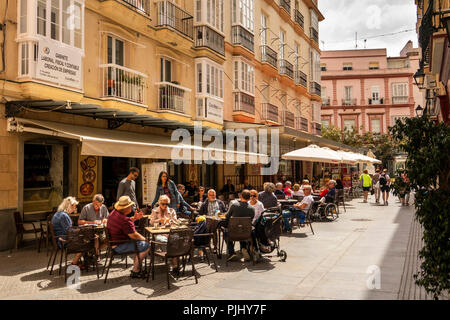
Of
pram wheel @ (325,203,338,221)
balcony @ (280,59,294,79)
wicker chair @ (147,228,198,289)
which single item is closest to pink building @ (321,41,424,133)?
balcony @ (280,59,294,79)

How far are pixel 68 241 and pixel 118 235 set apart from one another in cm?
83

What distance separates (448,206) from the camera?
3.99m

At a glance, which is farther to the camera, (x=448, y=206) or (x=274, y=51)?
(x=274, y=51)

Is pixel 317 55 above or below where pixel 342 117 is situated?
above

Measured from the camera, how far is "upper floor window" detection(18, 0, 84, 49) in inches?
364

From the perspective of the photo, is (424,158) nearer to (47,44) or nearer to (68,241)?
(68,241)

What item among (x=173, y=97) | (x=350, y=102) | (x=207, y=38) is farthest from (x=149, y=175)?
(x=350, y=102)

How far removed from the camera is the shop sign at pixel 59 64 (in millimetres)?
9281

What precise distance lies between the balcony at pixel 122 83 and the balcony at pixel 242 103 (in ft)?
24.7

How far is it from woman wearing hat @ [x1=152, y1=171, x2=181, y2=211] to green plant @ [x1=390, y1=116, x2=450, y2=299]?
638 centimetres

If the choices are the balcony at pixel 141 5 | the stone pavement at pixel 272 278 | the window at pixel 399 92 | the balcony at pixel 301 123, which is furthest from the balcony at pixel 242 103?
the window at pixel 399 92

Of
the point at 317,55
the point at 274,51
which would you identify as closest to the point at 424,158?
the point at 274,51

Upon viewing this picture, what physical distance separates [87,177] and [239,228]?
6.09m

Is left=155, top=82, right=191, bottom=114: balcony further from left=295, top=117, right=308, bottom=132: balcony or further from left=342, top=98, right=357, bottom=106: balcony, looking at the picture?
left=342, top=98, right=357, bottom=106: balcony
